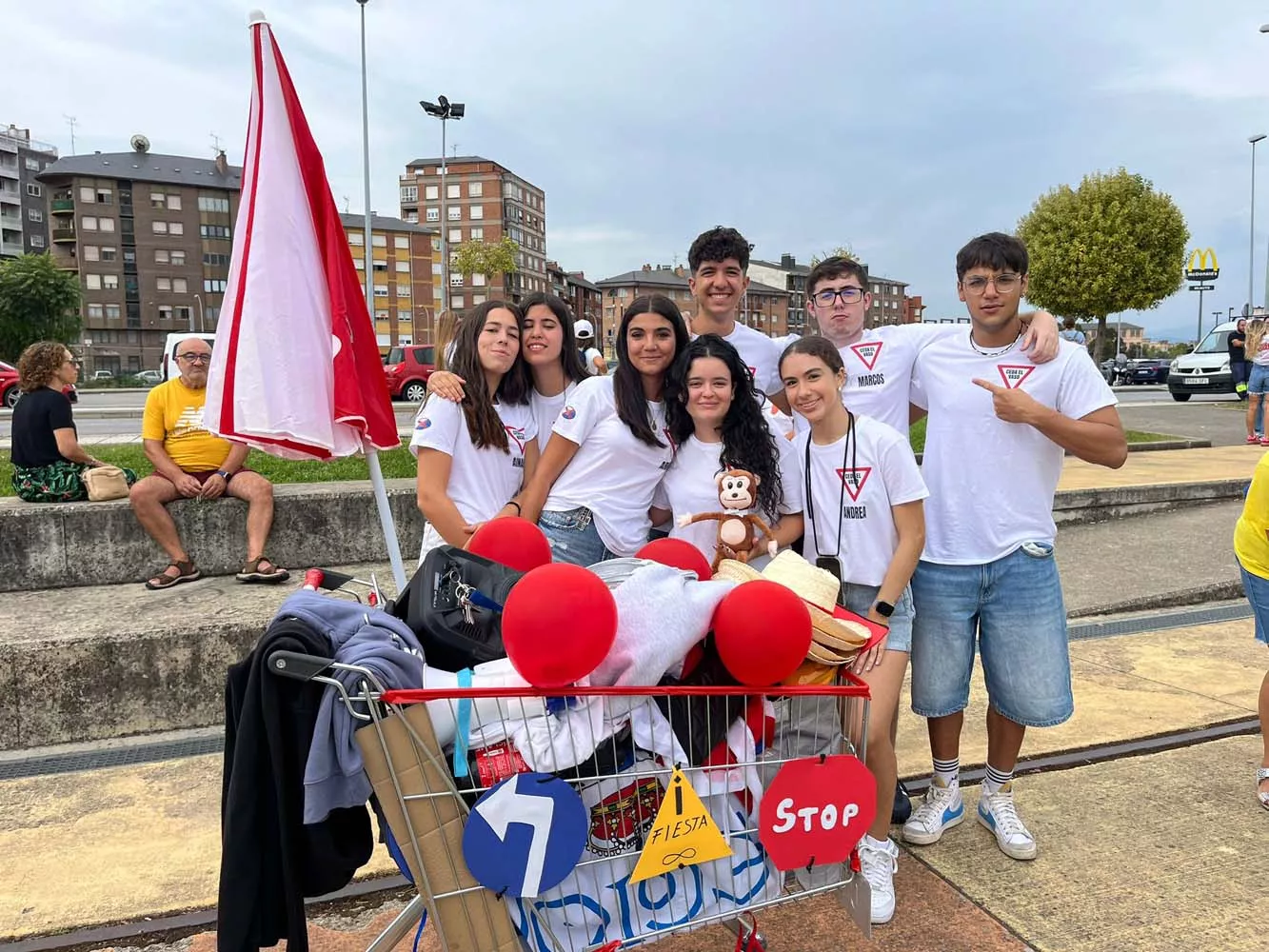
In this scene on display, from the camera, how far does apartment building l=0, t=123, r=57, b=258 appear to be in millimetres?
79500

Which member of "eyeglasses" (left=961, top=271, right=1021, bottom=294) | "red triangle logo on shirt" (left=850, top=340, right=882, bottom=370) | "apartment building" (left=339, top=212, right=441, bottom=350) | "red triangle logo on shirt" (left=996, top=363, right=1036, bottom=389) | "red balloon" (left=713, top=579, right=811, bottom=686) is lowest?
"red balloon" (left=713, top=579, right=811, bottom=686)

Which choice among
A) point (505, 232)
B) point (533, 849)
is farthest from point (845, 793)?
point (505, 232)

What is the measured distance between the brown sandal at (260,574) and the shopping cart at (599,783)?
3474 mm

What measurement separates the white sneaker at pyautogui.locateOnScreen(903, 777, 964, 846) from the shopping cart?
1047mm

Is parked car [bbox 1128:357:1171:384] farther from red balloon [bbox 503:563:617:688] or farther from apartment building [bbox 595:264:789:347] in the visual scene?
apartment building [bbox 595:264:789:347]

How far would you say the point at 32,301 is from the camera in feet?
140

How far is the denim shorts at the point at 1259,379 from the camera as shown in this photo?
12.0 metres

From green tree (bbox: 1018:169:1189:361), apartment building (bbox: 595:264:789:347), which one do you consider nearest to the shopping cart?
green tree (bbox: 1018:169:1189:361)

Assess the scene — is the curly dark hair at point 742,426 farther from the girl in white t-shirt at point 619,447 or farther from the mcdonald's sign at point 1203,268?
the mcdonald's sign at point 1203,268

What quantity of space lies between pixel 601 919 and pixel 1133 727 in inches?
124

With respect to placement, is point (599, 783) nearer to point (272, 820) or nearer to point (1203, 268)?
point (272, 820)

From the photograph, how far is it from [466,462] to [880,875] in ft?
6.52

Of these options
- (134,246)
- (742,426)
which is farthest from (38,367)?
(134,246)

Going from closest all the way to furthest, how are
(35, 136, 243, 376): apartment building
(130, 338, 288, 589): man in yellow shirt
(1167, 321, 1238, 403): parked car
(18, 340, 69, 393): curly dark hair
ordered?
(130, 338, 288, 589): man in yellow shirt < (18, 340, 69, 393): curly dark hair < (1167, 321, 1238, 403): parked car < (35, 136, 243, 376): apartment building
